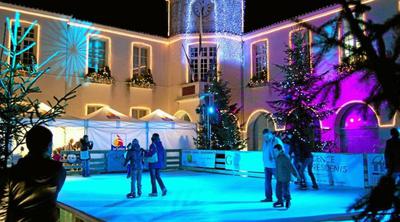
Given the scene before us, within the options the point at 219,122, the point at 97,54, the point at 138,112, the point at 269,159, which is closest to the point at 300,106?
the point at 269,159

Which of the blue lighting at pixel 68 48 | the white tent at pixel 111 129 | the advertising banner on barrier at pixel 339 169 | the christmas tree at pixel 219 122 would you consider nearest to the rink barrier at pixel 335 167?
the advertising banner on barrier at pixel 339 169

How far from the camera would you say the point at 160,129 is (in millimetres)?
23141

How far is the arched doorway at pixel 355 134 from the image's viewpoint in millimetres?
18891

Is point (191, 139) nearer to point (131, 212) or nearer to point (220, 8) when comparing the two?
point (220, 8)

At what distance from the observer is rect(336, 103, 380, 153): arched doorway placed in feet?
62.0

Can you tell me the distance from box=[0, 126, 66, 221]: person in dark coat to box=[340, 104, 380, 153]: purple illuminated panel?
17552mm

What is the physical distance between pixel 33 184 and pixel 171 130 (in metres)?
20.7

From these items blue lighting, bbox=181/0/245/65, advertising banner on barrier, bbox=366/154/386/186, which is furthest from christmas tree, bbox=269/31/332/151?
blue lighting, bbox=181/0/245/65

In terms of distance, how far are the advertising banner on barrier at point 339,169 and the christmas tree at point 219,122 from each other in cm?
848

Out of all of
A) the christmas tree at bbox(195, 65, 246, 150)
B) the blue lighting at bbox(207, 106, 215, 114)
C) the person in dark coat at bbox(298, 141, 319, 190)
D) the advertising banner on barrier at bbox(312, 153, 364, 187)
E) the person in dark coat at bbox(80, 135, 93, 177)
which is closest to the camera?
the person in dark coat at bbox(298, 141, 319, 190)

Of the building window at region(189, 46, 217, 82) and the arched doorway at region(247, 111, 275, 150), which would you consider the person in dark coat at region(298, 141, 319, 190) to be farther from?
the building window at region(189, 46, 217, 82)

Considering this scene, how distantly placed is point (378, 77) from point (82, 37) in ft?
78.2

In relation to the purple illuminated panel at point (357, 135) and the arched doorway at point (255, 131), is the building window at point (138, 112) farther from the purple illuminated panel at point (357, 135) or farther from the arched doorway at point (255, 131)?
the purple illuminated panel at point (357, 135)

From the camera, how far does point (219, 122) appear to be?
2397 centimetres
